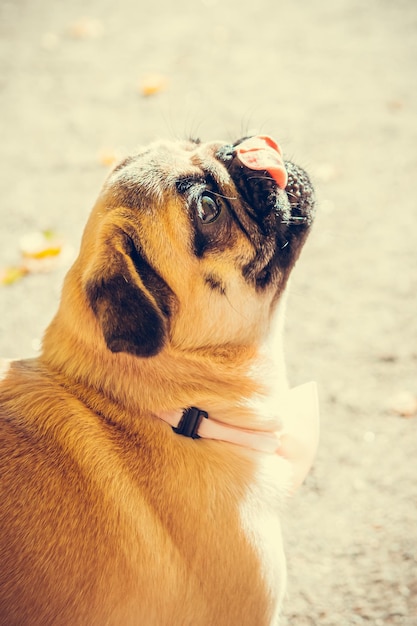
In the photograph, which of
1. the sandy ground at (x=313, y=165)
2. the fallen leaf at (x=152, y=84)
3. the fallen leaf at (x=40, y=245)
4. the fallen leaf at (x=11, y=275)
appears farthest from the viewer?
the fallen leaf at (x=152, y=84)

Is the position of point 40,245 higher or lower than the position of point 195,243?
lower

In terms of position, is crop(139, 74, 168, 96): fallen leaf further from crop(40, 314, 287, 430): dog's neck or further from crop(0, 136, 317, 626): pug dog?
crop(40, 314, 287, 430): dog's neck

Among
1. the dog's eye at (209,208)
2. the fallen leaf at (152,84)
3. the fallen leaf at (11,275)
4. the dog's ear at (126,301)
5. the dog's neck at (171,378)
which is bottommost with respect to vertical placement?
the dog's neck at (171,378)

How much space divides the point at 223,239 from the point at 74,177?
352 cm

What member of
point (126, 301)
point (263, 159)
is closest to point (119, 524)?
point (126, 301)

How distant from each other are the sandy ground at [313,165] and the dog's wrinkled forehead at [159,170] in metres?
0.69

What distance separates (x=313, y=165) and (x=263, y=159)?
9.52 feet

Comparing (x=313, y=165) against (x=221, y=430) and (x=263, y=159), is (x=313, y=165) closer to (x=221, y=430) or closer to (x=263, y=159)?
(x=263, y=159)

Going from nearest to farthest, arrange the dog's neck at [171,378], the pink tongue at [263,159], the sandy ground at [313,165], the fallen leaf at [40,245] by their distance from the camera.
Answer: the dog's neck at [171,378] → the pink tongue at [263,159] → the sandy ground at [313,165] → the fallen leaf at [40,245]

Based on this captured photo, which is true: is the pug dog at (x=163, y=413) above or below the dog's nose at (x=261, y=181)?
below

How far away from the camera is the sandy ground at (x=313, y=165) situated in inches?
128

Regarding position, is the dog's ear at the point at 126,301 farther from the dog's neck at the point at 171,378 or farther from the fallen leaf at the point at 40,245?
the fallen leaf at the point at 40,245

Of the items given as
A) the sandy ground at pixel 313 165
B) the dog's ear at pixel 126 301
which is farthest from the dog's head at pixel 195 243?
the sandy ground at pixel 313 165

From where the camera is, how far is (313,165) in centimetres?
541
